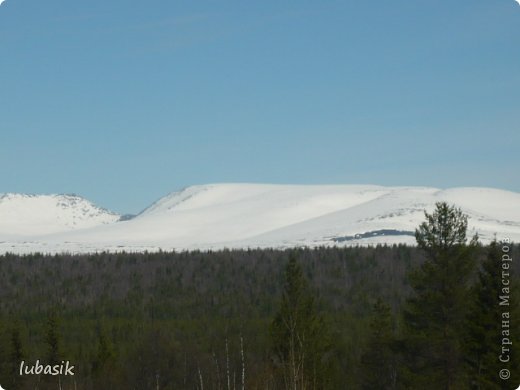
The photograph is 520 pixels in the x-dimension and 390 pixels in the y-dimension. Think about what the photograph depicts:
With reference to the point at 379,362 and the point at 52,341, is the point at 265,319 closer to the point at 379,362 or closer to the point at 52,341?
the point at 379,362

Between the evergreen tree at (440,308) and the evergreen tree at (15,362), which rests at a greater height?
the evergreen tree at (440,308)

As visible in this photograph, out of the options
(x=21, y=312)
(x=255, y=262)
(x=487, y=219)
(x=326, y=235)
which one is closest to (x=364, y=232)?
(x=326, y=235)

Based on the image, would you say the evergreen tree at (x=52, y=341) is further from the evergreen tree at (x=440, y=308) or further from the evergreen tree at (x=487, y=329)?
the evergreen tree at (x=487, y=329)

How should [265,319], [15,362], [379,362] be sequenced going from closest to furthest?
[15,362], [379,362], [265,319]

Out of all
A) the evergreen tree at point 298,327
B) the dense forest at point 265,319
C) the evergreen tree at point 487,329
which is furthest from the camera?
the evergreen tree at point 298,327

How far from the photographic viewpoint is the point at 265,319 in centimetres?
4466

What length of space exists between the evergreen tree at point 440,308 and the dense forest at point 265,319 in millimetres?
37

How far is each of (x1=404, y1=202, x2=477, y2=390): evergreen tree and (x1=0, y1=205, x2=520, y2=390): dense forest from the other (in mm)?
37

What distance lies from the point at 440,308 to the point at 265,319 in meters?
19.9

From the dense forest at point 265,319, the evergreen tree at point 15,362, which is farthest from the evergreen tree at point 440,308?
the evergreen tree at point 15,362

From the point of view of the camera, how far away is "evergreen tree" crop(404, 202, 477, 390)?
82.1 ft

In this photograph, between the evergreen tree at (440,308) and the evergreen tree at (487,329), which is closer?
the evergreen tree at (487,329)

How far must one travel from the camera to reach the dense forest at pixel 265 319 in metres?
24.8

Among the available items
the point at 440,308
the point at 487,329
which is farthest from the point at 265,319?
the point at 487,329
